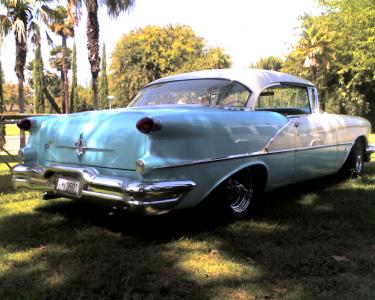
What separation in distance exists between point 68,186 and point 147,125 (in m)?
0.96

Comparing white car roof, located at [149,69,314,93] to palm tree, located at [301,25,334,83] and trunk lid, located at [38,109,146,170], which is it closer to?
trunk lid, located at [38,109,146,170]

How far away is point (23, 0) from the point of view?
15211 mm

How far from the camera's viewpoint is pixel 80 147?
3869 mm

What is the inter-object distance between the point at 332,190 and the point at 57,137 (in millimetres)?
3638

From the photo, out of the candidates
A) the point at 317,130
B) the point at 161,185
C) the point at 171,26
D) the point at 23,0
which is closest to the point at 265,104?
the point at 317,130

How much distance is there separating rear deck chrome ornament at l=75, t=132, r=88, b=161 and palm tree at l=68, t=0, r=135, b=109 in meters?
10.8

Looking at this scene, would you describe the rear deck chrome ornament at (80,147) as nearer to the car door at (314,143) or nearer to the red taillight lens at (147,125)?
the red taillight lens at (147,125)

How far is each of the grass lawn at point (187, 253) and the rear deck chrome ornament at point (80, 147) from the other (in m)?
0.71

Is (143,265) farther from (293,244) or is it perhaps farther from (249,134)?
(249,134)

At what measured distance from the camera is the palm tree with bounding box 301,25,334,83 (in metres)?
30.9

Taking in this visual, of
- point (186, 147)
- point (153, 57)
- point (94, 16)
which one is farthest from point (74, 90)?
point (186, 147)

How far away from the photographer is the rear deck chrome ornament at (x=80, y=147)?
3842mm

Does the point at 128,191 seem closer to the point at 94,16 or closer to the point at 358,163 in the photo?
the point at 358,163

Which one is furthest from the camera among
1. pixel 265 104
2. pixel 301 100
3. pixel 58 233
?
pixel 301 100
